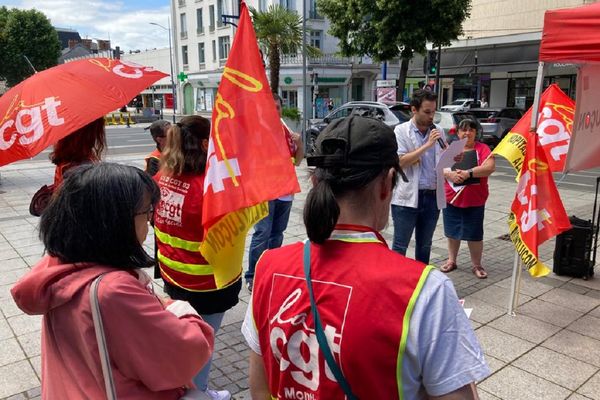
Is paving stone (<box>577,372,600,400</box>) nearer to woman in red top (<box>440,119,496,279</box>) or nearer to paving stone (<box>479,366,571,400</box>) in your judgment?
paving stone (<box>479,366,571,400</box>)

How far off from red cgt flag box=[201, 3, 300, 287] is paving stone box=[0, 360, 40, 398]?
1.92 metres

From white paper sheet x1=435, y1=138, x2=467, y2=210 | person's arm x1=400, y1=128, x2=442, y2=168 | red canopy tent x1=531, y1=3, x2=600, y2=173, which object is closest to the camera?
red canopy tent x1=531, y1=3, x2=600, y2=173

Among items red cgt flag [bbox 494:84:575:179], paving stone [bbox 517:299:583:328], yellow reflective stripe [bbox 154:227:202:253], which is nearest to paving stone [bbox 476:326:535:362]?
paving stone [bbox 517:299:583:328]

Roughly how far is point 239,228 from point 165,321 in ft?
3.64

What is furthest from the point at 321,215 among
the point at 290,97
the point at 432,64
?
the point at 290,97

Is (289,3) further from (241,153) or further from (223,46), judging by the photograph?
(241,153)

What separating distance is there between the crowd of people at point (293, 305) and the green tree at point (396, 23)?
19.2 meters

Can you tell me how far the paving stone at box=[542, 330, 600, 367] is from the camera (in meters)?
3.66

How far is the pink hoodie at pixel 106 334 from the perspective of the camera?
133cm

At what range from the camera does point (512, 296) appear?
4.33 meters

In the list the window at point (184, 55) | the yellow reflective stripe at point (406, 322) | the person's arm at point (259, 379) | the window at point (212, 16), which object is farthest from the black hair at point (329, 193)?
the window at point (184, 55)

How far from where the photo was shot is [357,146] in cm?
132

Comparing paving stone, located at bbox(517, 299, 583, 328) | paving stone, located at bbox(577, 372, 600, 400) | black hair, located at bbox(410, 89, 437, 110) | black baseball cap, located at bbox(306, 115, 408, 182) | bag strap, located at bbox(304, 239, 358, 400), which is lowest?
paving stone, located at bbox(577, 372, 600, 400)

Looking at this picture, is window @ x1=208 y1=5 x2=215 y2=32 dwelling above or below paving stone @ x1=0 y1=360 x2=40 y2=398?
above
